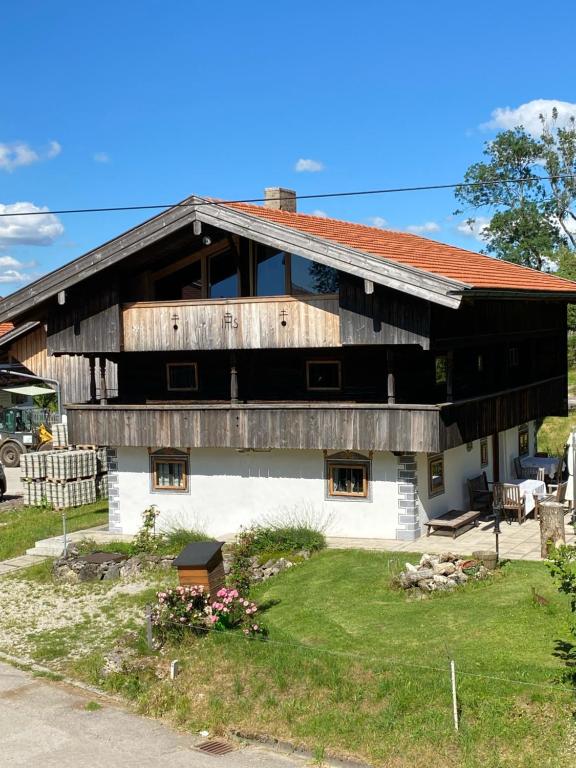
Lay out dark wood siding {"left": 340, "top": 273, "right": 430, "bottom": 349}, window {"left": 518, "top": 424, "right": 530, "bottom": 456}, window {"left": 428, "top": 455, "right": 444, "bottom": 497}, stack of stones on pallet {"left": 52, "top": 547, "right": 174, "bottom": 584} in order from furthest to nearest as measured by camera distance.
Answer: window {"left": 518, "top": 424, "right": 530, "bottom": 456}, window {"left": 428, "top": 455, "right": 444, "bottom": 497}, stack of stones on pallet {"left": 52, "top": 547, "right": 174, "bottom": 584}, dark wood siding {"left": 340, "top": 273, "right": 430, "bottom": 349}

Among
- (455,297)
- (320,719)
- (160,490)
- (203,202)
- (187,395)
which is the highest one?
(203,202)

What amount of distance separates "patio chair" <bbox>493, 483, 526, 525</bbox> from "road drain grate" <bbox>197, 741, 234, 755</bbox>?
1138cm

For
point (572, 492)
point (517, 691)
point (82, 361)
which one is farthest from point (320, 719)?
point (82, 361)

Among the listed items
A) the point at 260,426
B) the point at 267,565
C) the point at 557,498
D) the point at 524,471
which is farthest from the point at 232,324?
the point at 524,471

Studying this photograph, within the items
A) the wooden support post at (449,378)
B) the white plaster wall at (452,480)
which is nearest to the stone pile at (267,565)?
the white plaster wall at (452,480)

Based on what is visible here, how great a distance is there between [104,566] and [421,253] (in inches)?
419

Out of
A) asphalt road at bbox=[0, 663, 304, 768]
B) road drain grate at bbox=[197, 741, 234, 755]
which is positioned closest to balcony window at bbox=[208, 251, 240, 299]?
asphalt road at bbox=[0, 663, 304, 768]

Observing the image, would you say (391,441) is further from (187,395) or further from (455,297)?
(187,395)

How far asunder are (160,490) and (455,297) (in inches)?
364

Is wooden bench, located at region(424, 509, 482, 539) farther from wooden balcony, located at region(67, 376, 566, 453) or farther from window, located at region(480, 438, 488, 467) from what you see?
window, located at region(480, 438, 488, 467)

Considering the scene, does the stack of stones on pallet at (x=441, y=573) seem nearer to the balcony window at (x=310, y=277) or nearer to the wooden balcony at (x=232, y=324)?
the wooden balcony at (x=232, y=324)

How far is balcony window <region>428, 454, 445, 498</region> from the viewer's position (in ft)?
71.3

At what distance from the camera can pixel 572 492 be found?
2062 centimetres

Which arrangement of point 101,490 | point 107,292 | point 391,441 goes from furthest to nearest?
point 101,490
point 107,292
point 391,441
